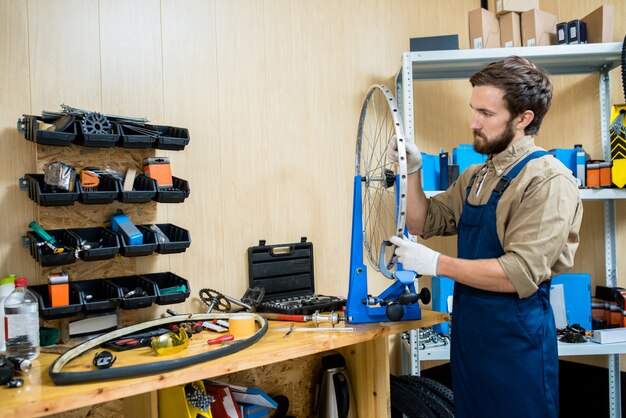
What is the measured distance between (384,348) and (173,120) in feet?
3.92

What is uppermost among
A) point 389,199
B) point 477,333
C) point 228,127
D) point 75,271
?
point 228,127

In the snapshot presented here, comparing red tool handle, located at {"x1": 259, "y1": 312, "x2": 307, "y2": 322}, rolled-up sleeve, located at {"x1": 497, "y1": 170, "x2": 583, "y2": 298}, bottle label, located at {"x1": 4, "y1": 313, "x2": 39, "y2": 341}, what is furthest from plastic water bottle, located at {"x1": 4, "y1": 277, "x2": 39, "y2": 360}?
rolled-up sleeve, located at {"x1": 497, "y1": 170, "x2": 583, "y2": 298}

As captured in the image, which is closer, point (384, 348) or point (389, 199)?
point (384, 348)

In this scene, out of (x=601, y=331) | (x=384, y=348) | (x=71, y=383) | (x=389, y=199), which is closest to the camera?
(x=71, y=383)

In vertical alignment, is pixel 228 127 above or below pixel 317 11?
below

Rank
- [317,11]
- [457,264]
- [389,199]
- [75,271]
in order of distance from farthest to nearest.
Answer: [389,199] < [317,11] < [75,271] < [457,264]

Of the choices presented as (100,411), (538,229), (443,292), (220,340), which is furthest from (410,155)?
(100,411)

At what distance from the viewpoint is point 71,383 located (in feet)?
3.79

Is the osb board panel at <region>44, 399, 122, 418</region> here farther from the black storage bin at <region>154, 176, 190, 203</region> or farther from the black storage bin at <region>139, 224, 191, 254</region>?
the black storage bin at <region>154, 176, 190, 203</region>

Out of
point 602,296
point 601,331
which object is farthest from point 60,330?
point 602,296

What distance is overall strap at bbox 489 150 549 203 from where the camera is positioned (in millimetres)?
1587

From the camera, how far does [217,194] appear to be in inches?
82.0

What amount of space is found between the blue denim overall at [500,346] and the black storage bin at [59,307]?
47.9 inches

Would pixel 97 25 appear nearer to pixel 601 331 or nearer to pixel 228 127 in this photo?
pixel 228 127
